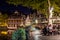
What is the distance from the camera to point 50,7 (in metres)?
2.52

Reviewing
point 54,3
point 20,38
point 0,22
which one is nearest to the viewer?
point 20,38

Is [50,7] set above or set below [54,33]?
above

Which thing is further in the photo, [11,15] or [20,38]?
[11,15]

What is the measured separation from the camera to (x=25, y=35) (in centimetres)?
207

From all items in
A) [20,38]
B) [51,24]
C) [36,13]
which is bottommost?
[20,38]

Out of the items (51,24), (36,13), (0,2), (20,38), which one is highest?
(0,2)

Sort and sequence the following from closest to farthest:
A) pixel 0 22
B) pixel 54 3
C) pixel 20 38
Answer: pixel 20 38, pixel 0 22, pixel 54 3

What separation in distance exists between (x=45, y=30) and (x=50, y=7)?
1.15 feet

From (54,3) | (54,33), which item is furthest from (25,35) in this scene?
(54,3)

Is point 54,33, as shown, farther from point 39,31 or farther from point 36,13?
point 36,13

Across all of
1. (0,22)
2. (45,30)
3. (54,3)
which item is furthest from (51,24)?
(0,22)

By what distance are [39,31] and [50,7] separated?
0.39 m

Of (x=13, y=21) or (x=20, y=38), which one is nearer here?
(x=20, y=38)

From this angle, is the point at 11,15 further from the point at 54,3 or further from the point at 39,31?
the point at 54,3
